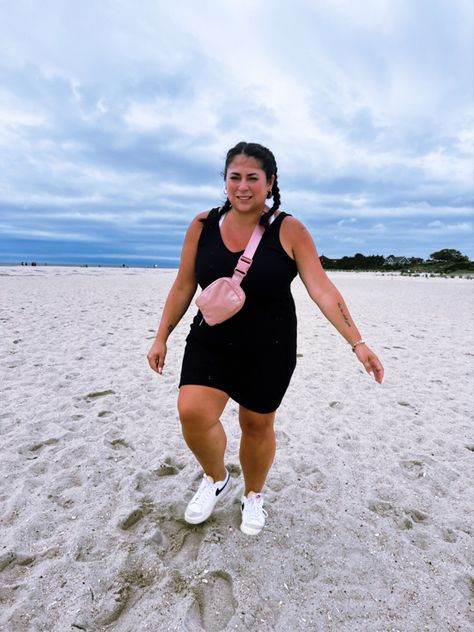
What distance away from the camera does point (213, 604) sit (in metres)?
2.09

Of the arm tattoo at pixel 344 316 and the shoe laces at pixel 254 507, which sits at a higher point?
the arm tattoo at pixel 344 316

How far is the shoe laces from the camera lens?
103 inches

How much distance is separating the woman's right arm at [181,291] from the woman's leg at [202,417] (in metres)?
0.39

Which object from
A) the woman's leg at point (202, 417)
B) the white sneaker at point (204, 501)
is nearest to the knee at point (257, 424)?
the woman's leg at point (202, 417)

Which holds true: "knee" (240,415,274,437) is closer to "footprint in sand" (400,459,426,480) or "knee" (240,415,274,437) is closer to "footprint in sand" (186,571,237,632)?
"footprint in sand" (186,571,237,632)

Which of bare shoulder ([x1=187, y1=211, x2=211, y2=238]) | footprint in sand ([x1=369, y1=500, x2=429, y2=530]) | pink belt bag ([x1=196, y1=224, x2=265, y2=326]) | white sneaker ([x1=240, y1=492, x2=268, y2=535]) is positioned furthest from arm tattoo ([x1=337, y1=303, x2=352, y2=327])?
footprint in sand ([x1=369, y1=500, x2=429, y2=530])

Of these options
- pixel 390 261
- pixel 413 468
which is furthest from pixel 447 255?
pixel 413 468

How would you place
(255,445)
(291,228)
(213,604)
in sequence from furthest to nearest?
(255,445) < (291,228) < (213,604)

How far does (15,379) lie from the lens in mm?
5414

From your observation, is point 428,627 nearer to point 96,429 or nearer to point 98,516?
point 98,516

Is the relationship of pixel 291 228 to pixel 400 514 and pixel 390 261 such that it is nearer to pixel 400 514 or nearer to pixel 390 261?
pixel 400 514

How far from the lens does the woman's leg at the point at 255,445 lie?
2.43 metres

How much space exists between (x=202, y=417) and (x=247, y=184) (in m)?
1.36

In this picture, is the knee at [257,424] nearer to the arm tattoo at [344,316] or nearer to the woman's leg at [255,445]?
the woman's leg at [255,445]
